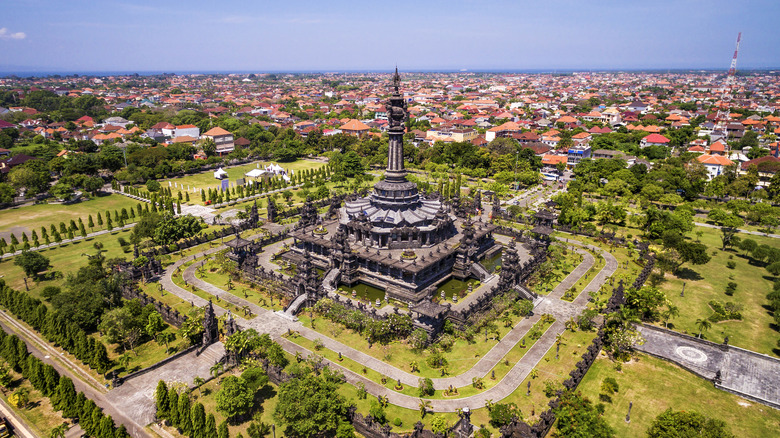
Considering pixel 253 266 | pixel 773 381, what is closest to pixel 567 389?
pixel 773 381

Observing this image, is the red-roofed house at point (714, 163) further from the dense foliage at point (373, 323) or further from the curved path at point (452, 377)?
the dense foliage at point (373, 323)

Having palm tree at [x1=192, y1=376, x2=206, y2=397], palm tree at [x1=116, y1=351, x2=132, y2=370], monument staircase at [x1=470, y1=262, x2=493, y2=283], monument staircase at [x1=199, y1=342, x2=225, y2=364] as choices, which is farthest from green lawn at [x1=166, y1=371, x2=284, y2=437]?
monument staircase at [x1=470, y1=262, x2=493, y2=283]

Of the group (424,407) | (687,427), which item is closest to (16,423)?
(424,407)

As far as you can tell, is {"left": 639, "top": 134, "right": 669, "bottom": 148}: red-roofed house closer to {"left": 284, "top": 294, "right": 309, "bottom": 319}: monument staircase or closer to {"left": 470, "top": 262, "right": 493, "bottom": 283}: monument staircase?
{"left": 470, "top": 262, "right": 493, "bottom": 283}: monument staircase

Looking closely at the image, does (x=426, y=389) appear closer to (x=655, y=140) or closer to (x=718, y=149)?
(x=718, y=149)

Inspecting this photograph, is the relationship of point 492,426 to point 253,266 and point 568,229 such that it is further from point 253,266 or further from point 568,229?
point 568,229

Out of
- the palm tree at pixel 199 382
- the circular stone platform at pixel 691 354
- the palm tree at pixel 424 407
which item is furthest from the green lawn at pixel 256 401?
the circular stone platform at pixel 691 354
